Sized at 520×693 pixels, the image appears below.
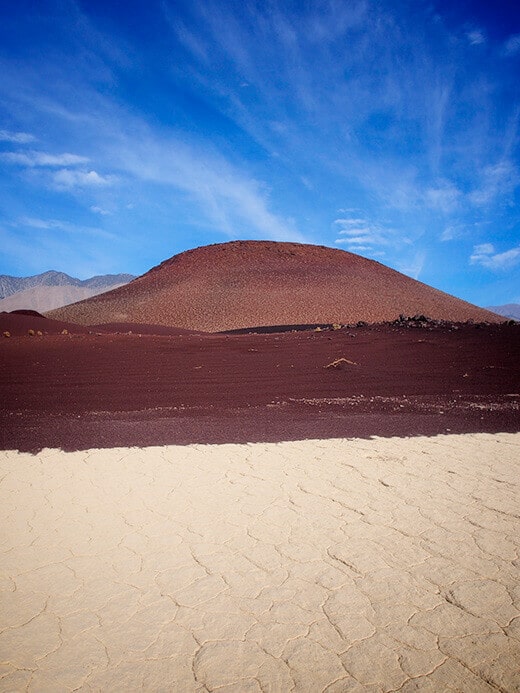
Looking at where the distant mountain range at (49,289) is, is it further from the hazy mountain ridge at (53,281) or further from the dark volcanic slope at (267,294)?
the dark volcanic slope at (267,294)

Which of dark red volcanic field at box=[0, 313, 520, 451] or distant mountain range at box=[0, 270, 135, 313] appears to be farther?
distant mountain range at box=[0, 270, 135, 313]

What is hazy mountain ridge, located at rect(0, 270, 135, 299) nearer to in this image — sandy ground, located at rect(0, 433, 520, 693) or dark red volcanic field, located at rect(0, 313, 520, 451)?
dark red volcanic field, located at rect(0, 313, 520, 451)

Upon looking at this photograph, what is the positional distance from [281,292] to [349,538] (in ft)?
144

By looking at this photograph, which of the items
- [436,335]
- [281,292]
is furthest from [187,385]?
[281,292]

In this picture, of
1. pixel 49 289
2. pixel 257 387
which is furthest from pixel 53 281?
pixel 257 387

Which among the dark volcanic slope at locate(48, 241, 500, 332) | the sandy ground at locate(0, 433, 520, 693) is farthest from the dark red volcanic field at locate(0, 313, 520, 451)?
the dark volcanic slope at locate(48, 241, 500, 332)

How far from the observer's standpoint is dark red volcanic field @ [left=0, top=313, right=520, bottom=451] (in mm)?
6402

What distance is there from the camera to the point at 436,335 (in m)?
14.5

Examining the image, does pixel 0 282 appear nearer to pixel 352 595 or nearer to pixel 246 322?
pixel 246 322

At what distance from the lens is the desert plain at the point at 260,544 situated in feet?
7.11

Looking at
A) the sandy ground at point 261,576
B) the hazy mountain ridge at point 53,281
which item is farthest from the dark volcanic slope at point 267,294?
the hazy mountain ridge at point 53,281

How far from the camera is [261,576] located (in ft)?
9.44

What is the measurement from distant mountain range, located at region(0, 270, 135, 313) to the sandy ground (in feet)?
436

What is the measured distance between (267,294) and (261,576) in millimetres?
43468
